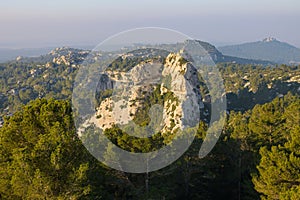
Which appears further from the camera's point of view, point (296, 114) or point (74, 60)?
point (74, 60)

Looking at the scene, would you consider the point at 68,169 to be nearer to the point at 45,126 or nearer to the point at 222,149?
the point at 45,126

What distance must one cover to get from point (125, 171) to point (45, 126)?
491cm

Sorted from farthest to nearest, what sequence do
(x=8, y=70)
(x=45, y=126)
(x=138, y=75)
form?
(x=8, y=70) → (x=138, y=75) → (x=45, y=126)

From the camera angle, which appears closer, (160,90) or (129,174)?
(129,174)

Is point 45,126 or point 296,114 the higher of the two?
point 45,126

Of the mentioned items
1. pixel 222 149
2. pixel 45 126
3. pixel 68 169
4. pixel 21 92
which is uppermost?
pixel 45 126

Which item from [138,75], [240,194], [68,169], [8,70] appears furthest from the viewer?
[8,70]

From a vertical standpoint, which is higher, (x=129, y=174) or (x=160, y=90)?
(x=160, y=90)

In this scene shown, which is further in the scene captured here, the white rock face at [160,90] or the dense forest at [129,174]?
the white rock face at [160,90]

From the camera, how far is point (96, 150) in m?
17.1

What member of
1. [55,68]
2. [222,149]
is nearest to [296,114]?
[222,149]

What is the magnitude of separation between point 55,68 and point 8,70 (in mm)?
28327

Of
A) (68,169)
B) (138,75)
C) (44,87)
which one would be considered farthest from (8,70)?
(68,169)

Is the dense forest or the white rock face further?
the white rock face
